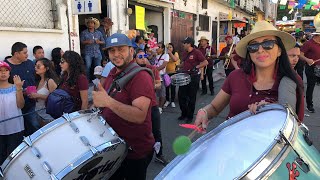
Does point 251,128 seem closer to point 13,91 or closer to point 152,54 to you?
point 13,91

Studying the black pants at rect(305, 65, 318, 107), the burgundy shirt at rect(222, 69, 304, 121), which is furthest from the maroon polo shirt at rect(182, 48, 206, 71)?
the burgundy shirt at rect(222, 69, 304, 121)

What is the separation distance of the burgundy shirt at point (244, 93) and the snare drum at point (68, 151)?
0.87 meters

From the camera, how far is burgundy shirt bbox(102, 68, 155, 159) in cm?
233

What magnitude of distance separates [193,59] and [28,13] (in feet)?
11.8

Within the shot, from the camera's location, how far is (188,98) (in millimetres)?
6625

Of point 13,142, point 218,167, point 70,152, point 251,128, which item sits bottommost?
point 13,142

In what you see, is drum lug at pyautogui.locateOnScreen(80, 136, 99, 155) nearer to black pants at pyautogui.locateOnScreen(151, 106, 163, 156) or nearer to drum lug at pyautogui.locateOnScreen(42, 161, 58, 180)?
drum lug at pyautogui.locateOnScreen(42, 161, 58, 180)

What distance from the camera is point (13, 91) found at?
3.72 meters

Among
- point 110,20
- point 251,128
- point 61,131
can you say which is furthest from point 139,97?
point 110,20

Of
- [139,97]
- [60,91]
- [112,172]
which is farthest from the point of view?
[60,91]

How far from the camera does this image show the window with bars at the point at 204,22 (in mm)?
17480

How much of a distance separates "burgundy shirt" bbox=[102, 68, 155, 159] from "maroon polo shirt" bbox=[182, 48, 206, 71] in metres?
4.53

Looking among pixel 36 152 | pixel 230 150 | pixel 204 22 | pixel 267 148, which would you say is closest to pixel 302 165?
pixel 267 148

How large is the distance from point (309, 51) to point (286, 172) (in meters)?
6.41
